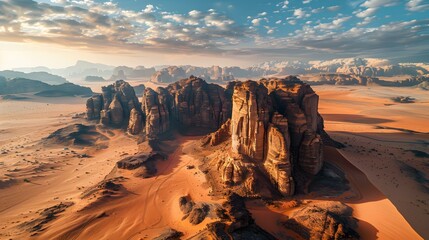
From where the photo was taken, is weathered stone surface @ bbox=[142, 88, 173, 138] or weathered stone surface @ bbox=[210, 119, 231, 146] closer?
weathered stone surface @ bbox=[210, 119, 231, 146]

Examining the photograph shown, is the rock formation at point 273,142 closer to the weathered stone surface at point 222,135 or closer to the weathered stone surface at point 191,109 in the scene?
the weathered stone surface at point 222,135

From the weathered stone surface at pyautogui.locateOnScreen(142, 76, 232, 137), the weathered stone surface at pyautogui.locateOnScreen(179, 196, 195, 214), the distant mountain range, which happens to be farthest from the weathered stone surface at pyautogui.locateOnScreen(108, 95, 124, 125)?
the distant mountain range

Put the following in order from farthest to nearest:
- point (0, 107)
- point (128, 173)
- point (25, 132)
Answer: point (0, 107) < point (25, 132) < point (128, 173)

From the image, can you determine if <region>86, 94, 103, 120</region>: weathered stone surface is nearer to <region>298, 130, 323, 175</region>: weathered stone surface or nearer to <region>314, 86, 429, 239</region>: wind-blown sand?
<region>298, 130, 323, 175</region>: weathered stone surface

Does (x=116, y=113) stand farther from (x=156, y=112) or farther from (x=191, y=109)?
(x=191, y=109)

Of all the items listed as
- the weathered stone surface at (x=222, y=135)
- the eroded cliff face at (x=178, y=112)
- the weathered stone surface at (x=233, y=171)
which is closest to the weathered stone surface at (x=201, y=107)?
the eroded cliff face at (x=178, y=112)

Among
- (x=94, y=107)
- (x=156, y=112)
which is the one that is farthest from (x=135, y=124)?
(x=94, y=107)

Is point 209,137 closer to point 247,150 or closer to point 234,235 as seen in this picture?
point 247,150

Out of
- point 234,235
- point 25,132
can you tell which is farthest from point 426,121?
point 25,132
